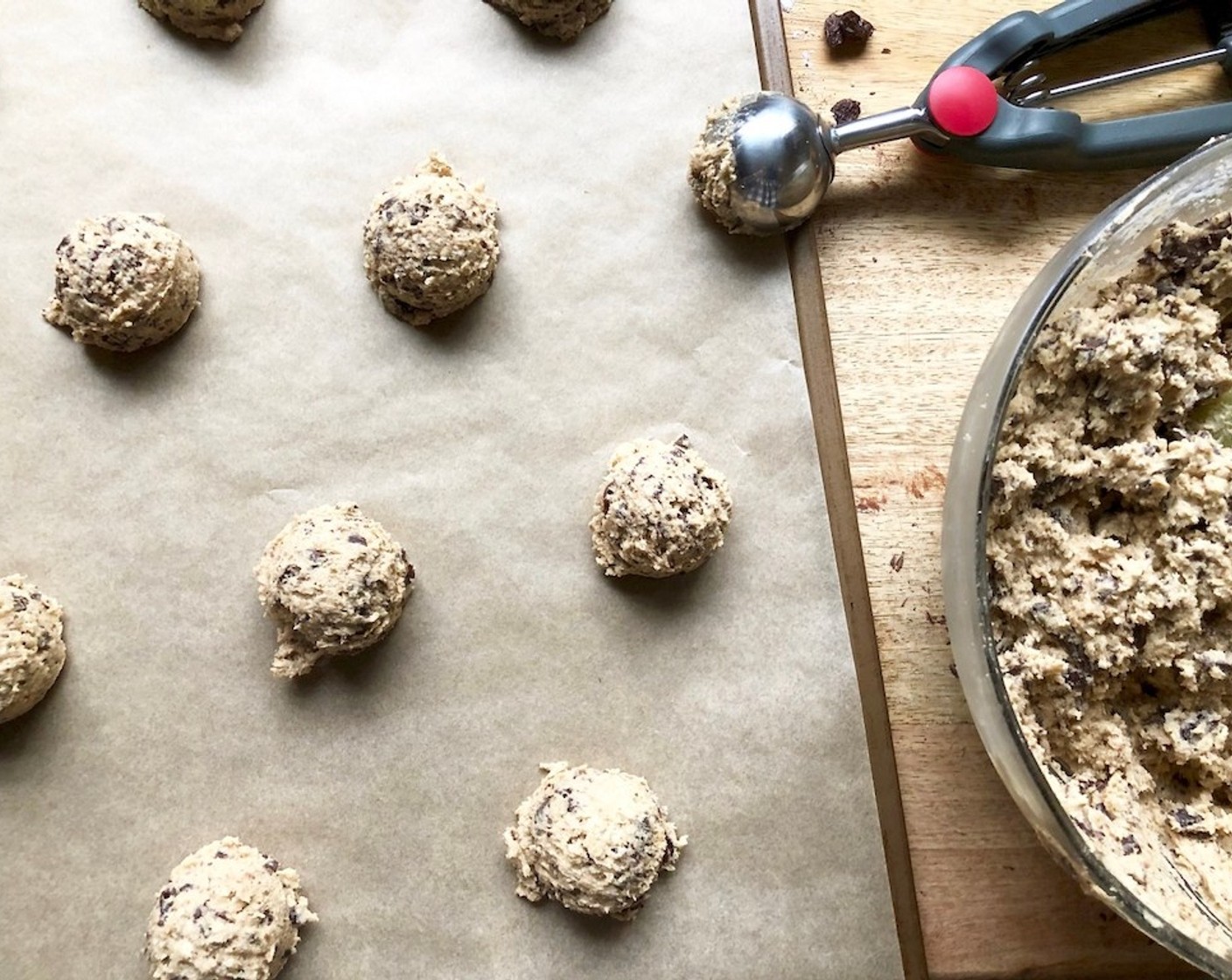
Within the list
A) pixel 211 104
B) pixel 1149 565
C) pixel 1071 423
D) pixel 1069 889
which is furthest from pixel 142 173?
pixel 1069 889

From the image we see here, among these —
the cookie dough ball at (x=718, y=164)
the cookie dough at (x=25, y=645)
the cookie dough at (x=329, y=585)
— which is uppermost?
the cookie dough ball at (x=718, y=164)

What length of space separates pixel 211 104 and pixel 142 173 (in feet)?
0.41

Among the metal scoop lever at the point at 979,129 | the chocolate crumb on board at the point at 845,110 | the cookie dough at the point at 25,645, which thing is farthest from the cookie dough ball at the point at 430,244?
the cookie dough at the point at 25,645

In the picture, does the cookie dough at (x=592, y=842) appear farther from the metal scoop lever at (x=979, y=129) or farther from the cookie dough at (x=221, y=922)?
the metal scoop lever at (x=979, y=129)

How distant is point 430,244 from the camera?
1250 millimetres

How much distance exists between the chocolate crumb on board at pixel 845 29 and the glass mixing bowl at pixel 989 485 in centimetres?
42

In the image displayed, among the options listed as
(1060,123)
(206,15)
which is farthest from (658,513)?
(206,15)

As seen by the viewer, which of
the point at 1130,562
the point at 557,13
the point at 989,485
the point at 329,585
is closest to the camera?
the point at 989,485

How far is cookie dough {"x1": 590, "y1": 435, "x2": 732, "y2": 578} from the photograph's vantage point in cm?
122

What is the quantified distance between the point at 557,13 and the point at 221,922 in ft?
3.79

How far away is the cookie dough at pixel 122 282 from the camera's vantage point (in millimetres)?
1242

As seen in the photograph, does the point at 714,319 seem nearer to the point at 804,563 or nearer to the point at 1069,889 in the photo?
the point at 804,563

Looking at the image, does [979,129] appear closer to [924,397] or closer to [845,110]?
[845,110]

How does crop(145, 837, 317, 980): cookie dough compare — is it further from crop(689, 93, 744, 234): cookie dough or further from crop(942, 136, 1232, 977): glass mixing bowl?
crop(689, 93, 744, 234): cookie dough
